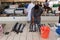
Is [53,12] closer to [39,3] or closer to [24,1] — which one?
[39,3]

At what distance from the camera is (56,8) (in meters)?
1.69

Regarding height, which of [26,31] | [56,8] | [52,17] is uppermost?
[56,8]

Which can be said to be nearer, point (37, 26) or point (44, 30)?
point (44, 30)

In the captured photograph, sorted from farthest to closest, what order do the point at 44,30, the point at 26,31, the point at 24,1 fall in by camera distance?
the point at 24,1
the point at 26,31
the point at 44,30

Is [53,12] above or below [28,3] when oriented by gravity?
below

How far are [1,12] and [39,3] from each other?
59 cm

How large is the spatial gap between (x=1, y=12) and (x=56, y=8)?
0.83 metres

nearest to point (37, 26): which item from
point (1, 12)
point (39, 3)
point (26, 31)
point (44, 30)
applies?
point (26, 31)

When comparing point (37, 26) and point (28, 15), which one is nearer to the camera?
point (37, 26)

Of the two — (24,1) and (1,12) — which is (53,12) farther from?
(1,12)

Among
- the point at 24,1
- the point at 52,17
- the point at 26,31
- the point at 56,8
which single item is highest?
the point at 24,1

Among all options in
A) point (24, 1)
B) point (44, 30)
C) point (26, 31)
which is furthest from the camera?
point (24, 1)

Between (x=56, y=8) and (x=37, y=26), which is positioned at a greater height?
(x=56, y=8)

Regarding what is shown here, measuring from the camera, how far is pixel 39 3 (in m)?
1.67
